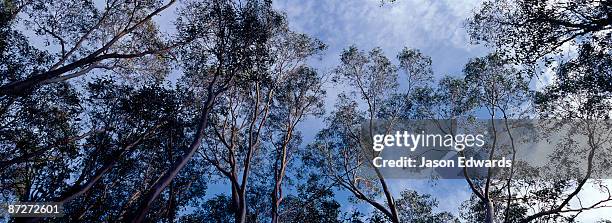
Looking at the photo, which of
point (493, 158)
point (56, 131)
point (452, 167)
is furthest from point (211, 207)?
point (493, 158)

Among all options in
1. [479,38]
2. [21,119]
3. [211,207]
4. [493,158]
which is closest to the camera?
[21,119]

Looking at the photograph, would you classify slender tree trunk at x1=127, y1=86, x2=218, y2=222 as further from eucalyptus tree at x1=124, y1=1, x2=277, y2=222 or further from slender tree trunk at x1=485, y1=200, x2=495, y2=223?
slender tree trunk at x1=485, y1=200, x2=495, y2=223

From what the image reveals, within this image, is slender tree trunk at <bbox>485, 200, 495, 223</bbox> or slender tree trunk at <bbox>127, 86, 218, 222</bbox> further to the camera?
slender tree trunk at <bbox>485, 200, 495, 223</bbox>

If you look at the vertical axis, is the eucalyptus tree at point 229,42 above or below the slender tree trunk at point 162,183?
above

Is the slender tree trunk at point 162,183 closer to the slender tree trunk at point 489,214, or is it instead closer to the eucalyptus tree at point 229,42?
the eucalyptus tree at point 229,42

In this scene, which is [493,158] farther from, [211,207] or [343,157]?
[211,207]

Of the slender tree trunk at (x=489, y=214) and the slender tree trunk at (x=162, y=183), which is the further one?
the slender tree trunk at (x=489, y=214)

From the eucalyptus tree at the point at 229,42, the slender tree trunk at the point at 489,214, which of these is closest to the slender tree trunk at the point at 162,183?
the eucalyptus tree at the point at 229,42

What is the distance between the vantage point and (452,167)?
19.2 m

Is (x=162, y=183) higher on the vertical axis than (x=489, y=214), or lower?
lower

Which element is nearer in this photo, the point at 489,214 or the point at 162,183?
the point at 162,183

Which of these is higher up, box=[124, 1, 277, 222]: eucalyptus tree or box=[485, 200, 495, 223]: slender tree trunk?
box=[124, 1, 277, 222]: eucalyptus tree

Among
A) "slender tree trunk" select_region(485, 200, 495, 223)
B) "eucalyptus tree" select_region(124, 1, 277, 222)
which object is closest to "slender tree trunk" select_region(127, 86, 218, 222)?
"eucalyptus tree" select_region(124, 1, 277, 222)

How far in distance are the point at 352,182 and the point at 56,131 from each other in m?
10.9
